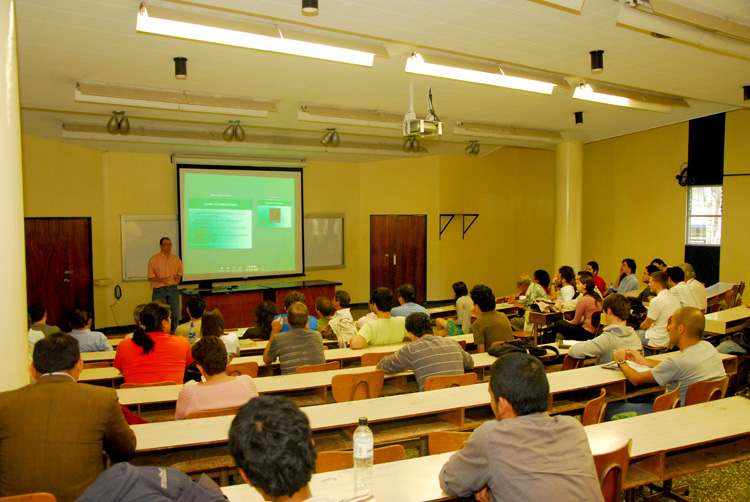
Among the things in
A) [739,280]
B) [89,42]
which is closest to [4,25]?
[89,42]

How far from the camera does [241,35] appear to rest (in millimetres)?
4387

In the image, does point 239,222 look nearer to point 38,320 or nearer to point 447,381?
point 38,320

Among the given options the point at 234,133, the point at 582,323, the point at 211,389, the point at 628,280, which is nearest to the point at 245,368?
the point at 211,389

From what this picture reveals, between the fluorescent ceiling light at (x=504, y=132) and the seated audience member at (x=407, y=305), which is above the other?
the fluorescent ceiling light at (x=504, y=132)

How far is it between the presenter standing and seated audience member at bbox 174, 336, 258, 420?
5.83m

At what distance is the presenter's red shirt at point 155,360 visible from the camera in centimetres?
399

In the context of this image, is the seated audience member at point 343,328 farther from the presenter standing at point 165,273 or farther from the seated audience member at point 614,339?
the presenter standing at point 165,273

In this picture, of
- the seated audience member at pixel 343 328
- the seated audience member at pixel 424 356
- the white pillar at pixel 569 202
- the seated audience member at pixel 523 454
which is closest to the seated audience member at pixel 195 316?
the seated audience member at pixel 343 328

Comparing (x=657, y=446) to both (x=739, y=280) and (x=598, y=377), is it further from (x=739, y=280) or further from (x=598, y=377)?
(x=739, y=280)

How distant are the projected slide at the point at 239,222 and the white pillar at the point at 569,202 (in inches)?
191

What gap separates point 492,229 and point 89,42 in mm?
9409

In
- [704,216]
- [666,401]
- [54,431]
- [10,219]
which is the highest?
[704,216]

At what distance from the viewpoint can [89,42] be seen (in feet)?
15.4

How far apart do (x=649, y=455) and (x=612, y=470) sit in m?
0.49
